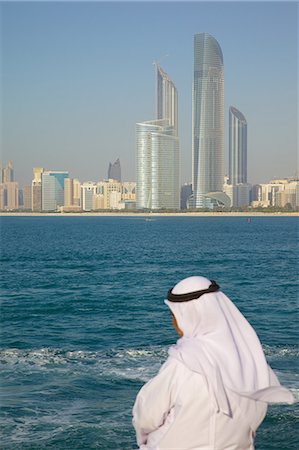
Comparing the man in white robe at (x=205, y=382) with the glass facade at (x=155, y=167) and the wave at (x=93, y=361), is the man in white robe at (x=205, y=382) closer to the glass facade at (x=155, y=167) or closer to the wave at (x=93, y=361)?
the wave at (x=93, y=361)

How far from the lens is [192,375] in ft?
7.10

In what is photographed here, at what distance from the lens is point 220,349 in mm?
2205

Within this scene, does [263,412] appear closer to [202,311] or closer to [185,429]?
[185,429]

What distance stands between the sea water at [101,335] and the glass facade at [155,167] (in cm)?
13423

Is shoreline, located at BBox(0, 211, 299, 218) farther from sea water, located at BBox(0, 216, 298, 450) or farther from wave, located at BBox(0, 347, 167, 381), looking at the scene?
wave, located at BBox(0, 347, 167, 381)

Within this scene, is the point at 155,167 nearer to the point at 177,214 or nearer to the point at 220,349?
the point at 177,214

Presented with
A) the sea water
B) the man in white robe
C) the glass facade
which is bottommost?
the sea water

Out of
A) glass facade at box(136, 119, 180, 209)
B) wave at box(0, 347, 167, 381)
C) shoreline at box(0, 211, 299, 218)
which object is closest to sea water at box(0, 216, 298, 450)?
Answer: wave at box(0, 347, 167, 381)

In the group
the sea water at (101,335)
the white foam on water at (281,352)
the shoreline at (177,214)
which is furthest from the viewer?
the shoreline at (177,214)

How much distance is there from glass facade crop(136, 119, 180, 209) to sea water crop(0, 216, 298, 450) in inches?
5285

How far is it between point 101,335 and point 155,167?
163058mm

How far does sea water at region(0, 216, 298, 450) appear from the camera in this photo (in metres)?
7.84

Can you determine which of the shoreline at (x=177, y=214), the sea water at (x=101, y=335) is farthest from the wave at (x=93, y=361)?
the shoreline at (x=177, y=214)

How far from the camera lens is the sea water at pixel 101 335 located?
7.84 meters
